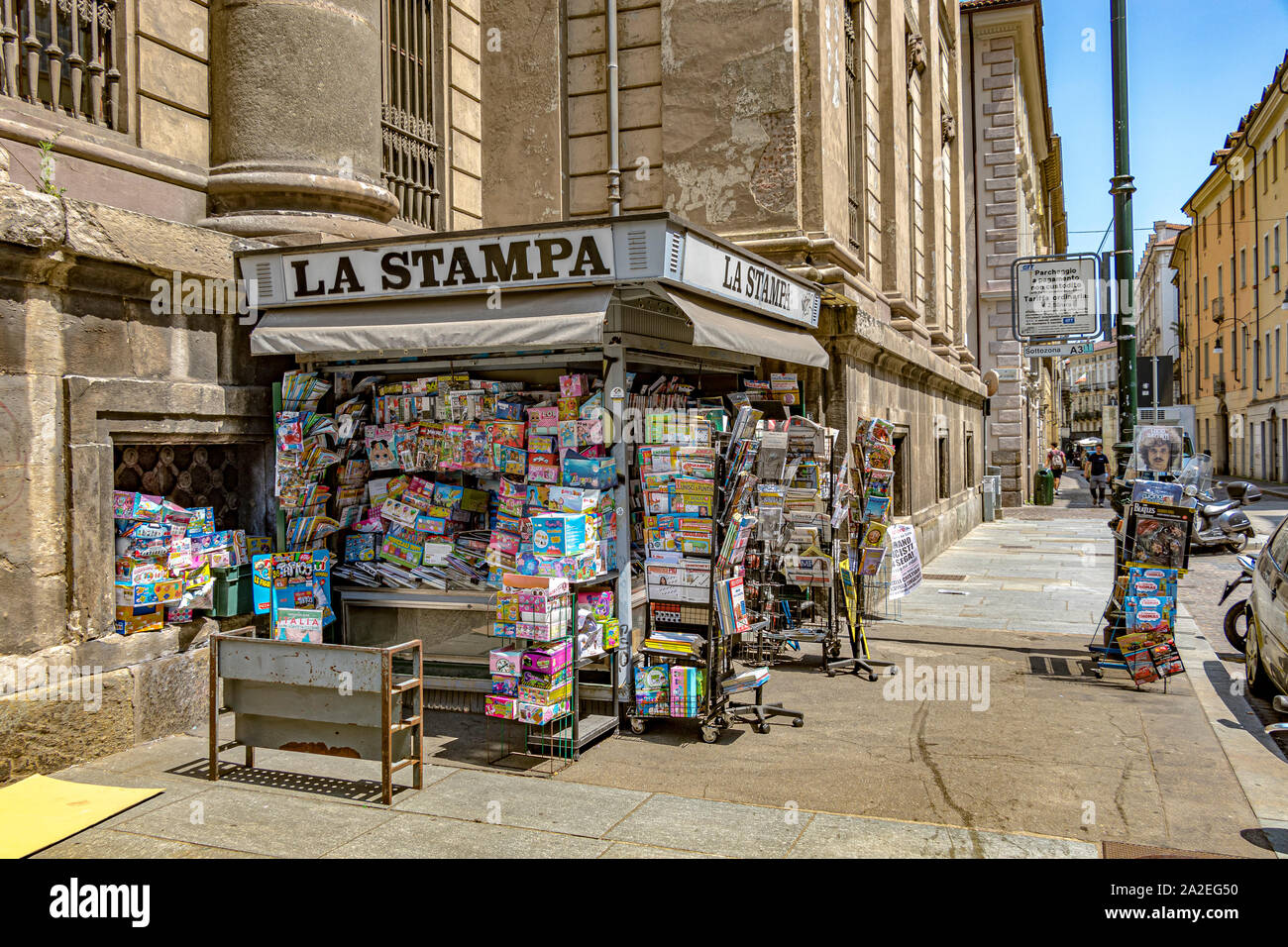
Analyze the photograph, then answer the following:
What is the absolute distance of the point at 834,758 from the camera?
641 centimetres

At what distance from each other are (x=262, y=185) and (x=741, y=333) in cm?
401

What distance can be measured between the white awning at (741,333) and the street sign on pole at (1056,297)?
297cm

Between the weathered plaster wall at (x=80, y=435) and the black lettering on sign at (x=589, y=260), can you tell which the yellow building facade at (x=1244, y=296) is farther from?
the weathered plaster wall at (x=80, y=435)

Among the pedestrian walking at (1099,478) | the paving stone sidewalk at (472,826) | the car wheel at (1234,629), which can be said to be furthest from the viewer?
the pedestrian walking at (1099,478)

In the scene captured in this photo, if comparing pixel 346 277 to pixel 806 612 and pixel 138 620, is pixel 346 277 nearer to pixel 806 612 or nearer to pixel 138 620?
pixel 138 620

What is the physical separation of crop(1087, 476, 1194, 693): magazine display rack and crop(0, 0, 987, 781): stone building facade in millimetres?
3449

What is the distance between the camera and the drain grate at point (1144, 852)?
474 cm

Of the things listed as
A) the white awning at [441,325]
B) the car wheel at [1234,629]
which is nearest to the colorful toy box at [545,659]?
the white awning at [441,325]

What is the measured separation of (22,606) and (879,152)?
13003 mm

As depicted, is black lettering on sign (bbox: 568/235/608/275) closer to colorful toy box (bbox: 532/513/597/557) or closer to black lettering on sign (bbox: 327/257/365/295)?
colorful toy box (bbox: 532/513/597/557)

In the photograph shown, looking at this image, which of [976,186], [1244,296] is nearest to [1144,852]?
[976,186]

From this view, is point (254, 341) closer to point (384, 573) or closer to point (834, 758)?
point (384, 573)

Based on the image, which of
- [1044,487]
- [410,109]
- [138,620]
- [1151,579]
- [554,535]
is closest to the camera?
[554,535]

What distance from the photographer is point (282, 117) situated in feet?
26.3
